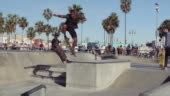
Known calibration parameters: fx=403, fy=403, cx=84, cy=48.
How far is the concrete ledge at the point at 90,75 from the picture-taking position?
11.9m

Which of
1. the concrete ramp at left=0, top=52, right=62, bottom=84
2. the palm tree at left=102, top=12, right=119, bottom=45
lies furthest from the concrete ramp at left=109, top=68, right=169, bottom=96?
the palm tree at left=102, top=12, right=119, bottom=45

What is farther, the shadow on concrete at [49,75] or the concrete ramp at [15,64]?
the concrete ramp at [15,64]

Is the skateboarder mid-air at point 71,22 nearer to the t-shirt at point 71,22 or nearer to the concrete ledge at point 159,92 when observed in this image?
the t-shirt at point 71,22

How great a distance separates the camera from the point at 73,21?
13211 millimetres

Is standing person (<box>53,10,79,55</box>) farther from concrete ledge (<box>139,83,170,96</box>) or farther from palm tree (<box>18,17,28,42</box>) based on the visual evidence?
palm tree (<box>18,17,28,42</box>)

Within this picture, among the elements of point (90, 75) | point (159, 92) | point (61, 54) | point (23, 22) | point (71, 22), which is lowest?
point (90, 75)

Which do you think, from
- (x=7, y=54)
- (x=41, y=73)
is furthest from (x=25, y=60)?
(x=41, y=73)

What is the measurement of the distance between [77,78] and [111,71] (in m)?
1.16

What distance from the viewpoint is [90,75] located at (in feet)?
39.3

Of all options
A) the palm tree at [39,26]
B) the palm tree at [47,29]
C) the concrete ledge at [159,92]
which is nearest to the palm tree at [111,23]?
the palm tree at [47,29]

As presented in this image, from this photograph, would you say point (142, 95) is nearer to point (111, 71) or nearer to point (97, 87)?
point (97, 87)

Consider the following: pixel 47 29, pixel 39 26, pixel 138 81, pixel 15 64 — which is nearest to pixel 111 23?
pixel 47 29

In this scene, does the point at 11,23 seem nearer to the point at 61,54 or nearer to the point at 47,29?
the point at 47,29

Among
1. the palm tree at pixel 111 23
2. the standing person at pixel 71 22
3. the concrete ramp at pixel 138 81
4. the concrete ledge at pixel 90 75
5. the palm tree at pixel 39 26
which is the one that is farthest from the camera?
the palm tree at pixel 39 26
